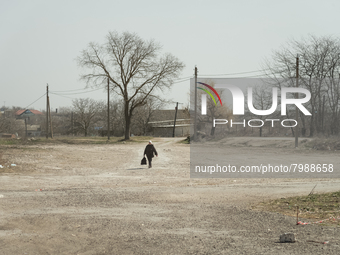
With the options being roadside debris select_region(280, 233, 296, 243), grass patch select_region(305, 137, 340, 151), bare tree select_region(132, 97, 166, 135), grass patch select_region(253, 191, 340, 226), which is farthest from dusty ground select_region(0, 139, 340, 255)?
bare tree select_region(132, 97, 166, 135)

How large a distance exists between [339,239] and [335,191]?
6339mm

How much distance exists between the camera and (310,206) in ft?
37.1

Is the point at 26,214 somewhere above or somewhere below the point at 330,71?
below

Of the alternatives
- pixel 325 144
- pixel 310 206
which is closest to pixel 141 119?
pixel 325 144

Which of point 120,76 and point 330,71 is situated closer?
point 330,71

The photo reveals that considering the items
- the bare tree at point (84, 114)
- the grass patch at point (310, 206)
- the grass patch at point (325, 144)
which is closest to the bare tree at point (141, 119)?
the bare tree at point (84, 114)

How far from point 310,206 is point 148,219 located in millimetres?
4754

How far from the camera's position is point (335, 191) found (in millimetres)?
13812

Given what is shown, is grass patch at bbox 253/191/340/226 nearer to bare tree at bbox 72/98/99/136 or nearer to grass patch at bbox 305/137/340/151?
grass patch at bbox 305/137/340/151

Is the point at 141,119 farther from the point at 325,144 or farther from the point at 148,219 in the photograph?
the point at 148,219

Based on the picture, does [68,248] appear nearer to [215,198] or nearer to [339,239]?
[339,239]

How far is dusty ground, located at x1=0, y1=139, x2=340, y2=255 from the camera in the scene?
7660 millimetres

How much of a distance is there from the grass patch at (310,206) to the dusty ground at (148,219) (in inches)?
23.8

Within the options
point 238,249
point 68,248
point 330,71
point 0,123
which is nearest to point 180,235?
point 238,249
